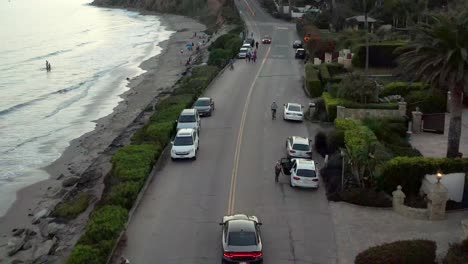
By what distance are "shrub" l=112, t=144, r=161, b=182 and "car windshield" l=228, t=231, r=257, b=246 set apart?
918cm

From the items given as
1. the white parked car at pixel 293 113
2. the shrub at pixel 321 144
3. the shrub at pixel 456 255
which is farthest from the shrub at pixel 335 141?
the shrub at pixel 456 255

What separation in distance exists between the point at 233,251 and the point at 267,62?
51045 millimetres

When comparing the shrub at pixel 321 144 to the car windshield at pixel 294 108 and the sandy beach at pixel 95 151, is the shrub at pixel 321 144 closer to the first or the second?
the car windshield at pixel 294 108

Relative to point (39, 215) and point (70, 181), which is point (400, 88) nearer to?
point (70, 181)

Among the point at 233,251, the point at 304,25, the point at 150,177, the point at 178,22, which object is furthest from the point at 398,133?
the point at 178,22

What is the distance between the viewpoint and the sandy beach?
3186cm

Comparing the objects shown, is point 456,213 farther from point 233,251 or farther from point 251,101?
point 251,101

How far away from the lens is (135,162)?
98.2 feet

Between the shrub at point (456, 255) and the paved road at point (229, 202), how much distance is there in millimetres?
3771

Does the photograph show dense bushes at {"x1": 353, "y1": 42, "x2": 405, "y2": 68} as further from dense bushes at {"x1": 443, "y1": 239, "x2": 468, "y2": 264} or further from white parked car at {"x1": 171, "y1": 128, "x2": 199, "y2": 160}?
dense bushes at {"x1": 443, "y1": 239, "x2": 468, "y2": 264}

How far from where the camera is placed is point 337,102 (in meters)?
38.8

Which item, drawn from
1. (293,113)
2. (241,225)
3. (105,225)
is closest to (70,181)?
(105,225)

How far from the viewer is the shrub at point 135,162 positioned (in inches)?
1107

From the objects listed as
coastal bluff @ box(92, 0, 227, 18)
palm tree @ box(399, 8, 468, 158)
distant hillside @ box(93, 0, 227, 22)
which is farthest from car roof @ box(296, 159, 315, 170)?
coastal bluff @ box(92, 0, 227, 18)
